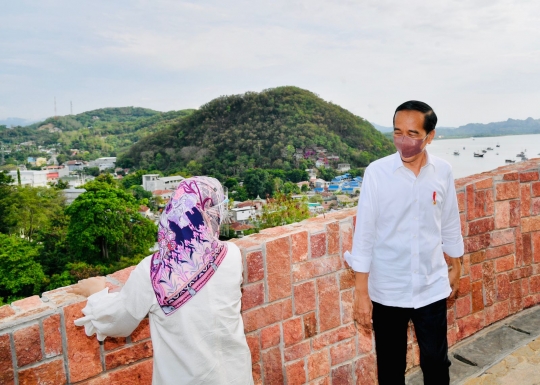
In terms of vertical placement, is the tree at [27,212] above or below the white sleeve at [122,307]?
below

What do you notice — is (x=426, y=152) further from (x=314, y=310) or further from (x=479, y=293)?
(x=479, y=293)

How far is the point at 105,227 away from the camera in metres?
25.7

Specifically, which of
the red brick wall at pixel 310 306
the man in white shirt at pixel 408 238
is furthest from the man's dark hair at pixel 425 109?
the red brick wall at pixel 310 306

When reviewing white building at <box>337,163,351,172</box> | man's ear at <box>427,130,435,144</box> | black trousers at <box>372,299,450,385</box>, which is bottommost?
white building at <box>337,163,351,172</box>

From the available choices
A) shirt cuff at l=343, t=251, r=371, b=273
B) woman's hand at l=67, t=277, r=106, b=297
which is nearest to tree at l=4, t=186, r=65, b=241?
woman's hand at l=67, t=277, r=106, b=297

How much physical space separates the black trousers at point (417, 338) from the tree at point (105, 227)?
26029mm

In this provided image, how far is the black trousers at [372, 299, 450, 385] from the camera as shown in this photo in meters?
1.35

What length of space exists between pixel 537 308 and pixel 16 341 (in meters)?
2.38

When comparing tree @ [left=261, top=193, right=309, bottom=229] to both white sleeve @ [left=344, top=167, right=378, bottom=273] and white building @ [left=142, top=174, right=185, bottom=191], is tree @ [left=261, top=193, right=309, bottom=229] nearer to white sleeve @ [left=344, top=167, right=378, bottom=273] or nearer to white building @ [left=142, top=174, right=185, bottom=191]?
white sleeve @ [left=344, top=167, right=378, bottom=273]

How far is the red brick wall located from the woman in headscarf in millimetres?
172

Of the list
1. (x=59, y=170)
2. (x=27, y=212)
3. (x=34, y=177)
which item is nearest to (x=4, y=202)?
(x=27, y=212)

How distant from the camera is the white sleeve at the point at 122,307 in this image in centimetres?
103

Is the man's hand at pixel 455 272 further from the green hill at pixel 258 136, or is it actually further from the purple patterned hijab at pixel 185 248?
the green hill at pixel 258 136

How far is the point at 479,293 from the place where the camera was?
2080 millimetres
